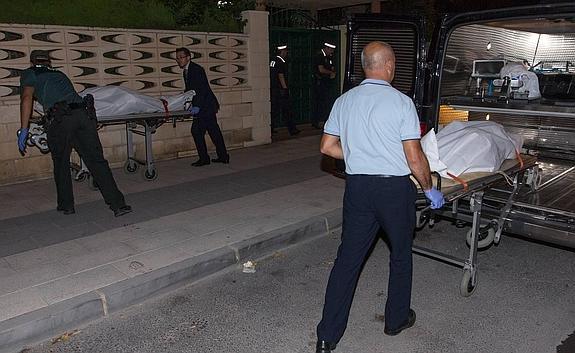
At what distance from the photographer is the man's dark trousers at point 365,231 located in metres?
3.07

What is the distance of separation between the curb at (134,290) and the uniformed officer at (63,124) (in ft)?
5.54

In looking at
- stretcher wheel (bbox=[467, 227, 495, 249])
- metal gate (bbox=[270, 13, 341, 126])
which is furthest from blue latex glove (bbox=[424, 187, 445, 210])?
metal gate (bbox=[270, 13, 341, 126])

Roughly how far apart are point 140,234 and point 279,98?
20.8 feet

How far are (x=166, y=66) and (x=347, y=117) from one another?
6.10 meters

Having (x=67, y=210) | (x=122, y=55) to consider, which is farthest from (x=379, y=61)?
(x=122, y=55)

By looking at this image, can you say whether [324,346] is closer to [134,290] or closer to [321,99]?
[134,290]

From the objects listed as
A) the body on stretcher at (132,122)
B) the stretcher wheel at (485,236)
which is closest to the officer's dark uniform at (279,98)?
the body on stretcher at (132,122)

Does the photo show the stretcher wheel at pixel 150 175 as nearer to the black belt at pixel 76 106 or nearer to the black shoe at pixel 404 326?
the black belt at pixel 76 106

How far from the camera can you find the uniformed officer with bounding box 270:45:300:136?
10.7 meters

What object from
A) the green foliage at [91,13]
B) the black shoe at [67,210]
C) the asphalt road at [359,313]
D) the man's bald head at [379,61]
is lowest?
the asphalt road at [359,313]

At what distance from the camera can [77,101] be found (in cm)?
560

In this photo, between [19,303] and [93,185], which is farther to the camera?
[93,185]

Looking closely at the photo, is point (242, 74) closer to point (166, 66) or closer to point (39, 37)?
point (166, 66)

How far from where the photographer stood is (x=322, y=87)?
11.9 m
